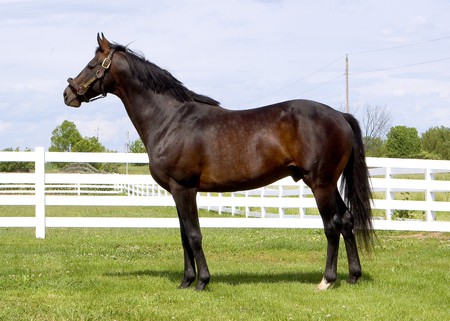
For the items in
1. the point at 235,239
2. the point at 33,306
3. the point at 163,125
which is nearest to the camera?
the point at 33,306

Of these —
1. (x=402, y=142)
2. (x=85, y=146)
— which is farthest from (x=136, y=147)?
(x=402, y=142)

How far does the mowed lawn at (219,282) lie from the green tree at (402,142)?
61.4 meters

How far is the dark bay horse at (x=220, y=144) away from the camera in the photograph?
295 inches

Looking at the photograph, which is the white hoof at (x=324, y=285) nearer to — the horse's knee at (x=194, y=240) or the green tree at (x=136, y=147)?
the horse's knee at (x=194, y=240)

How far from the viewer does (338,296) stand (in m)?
7.20

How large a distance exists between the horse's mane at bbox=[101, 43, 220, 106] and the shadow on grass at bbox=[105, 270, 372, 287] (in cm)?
208

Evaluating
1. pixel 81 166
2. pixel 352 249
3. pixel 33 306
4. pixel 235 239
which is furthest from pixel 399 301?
pixel 81 166

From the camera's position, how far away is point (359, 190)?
8055 millimetres

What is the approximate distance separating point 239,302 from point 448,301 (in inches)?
82.3

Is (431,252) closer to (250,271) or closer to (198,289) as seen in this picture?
(250,271)

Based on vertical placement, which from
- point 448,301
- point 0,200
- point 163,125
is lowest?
point 448,301

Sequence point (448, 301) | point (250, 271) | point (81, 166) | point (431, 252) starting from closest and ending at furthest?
point (448, 301)
point (250, 271)
point (431, 252)
point (81, 166)

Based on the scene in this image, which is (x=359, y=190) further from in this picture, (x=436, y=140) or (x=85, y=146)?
(x=436, y=140)

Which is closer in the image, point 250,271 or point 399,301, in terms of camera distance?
point 399,301
